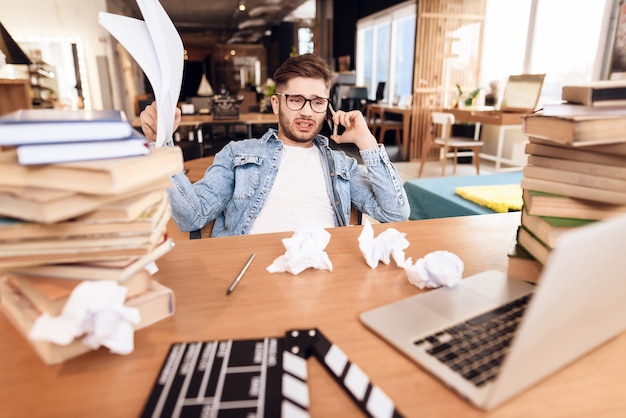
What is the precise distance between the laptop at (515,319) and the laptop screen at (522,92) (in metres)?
4.60

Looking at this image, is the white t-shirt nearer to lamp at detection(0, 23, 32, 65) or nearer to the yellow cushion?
the yellow cushion

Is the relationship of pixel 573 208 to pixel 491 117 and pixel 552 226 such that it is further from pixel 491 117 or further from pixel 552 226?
pixel 491 117

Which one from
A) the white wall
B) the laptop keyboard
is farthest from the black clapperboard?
the white wall

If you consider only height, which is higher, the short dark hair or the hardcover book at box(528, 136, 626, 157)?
the short dark hair

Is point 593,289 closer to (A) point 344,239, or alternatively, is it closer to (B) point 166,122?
(A) point 344,239

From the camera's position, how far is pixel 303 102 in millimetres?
1488

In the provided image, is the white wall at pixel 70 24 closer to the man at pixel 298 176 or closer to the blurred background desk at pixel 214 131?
the blurred background desk at pixel 214 131

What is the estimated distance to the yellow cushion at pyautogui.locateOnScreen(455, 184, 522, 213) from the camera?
221 centimetres

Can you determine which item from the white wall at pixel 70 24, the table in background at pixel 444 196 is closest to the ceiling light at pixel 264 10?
the white wall at pixel 70 24

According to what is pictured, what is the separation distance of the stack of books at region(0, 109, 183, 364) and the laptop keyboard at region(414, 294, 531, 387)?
0.44 meters

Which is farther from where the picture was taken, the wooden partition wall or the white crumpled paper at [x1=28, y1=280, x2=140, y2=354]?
the wooden partition wall

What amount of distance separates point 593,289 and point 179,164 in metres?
0.58

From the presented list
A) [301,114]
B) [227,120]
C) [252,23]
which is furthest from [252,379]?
[252,23]

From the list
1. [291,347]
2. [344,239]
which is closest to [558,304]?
[291,347]
